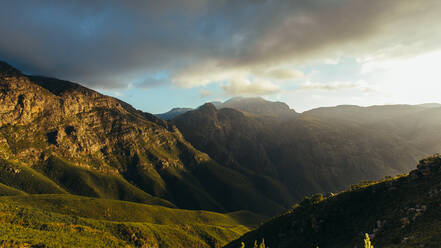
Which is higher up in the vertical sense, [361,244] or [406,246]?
[406,246]

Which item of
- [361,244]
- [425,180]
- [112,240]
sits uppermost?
[425,180]

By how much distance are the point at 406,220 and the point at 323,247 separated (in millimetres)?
24436

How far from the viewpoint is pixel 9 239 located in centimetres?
12331

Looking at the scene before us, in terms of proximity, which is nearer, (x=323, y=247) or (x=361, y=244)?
(x=361, y=244)

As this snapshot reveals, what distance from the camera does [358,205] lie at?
79438 mm

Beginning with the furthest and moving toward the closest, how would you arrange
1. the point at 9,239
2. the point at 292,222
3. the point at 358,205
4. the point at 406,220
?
the point at 9,239, the point at 292,222, the point at 358,205, the point at 406,220

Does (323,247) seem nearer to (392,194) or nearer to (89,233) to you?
(392,194)

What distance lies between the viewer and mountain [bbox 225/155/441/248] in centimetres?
5409

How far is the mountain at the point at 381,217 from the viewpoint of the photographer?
5409 centimetres

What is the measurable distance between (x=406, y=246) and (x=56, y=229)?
209933mm

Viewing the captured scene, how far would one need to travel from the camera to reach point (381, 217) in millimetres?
66188

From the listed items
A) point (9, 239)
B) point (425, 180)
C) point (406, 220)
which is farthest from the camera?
point (9, 239)

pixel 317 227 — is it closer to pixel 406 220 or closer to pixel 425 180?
pixel 406 220

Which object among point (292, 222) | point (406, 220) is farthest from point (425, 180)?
point (292, 222)
